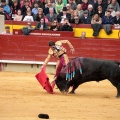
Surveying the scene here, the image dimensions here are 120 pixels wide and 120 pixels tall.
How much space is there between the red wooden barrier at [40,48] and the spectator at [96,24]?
522 mm

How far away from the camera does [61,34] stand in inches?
810

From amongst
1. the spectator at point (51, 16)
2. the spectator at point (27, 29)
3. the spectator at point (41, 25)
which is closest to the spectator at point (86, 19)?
the spectator at point (51, 16)

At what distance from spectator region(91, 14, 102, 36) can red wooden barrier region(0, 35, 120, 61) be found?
0.52 meters

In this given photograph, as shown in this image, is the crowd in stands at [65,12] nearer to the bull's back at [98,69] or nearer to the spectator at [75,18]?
the spectator at [75,18]

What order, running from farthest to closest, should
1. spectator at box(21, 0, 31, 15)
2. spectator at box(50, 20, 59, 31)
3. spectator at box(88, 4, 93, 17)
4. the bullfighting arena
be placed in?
1. spectator at box(21, 0, 31, 15)
2. spectator at box(50, 20, 59, 31)
3. spectator at box(88, 4, 93, 17)
4. the bullfighting arena

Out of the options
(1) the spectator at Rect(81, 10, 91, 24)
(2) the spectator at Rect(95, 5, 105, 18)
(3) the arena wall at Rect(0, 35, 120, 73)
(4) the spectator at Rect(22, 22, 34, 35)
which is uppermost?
(2) the spectator at Rect(95, 5, 105, 18)

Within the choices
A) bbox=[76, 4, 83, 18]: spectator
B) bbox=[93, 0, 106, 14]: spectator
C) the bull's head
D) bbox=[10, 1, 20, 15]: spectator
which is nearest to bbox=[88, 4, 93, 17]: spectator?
bbox=[93, 0, 106, 14]: spectator

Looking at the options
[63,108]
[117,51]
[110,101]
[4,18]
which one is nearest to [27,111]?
[63,108]

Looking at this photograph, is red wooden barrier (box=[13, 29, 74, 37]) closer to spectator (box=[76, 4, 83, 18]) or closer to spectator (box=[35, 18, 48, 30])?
spectator (box=[35, 18, 48, 30])

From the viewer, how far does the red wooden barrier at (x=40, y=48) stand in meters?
20.0

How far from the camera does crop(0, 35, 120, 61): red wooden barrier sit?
20.0 meters

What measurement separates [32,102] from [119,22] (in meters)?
7.98

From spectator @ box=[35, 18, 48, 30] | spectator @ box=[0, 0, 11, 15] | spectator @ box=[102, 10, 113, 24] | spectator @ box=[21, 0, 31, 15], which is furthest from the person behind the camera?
spectator @ box=[0, 0, 11, 15]

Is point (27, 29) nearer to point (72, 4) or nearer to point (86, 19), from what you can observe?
point (72, 4)
